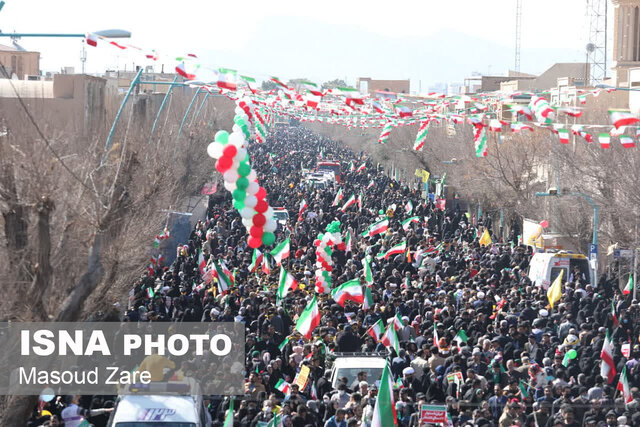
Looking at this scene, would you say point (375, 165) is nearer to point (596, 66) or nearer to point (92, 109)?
point (596, 66)

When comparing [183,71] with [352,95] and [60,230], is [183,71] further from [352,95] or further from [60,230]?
[60,230]

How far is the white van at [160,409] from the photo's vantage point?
11188mm

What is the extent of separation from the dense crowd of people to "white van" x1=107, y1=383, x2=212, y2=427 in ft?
3.78

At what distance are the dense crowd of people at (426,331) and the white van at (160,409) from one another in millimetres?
1152

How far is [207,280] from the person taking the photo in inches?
902

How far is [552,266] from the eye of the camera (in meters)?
23.8

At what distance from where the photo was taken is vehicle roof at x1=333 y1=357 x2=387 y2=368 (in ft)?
47.0

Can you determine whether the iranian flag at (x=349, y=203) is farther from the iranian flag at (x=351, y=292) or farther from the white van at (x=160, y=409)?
the white van at (x=160, y=409)

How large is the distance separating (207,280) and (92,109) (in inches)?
644

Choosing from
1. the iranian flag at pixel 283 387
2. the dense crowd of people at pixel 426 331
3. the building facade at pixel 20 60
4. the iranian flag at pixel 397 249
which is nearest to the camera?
the dense crowd of people at pixel 426 331

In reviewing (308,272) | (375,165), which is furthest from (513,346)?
(375,165)

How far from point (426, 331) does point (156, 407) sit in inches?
272

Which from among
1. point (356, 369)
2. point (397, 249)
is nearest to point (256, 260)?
point (397, 249)

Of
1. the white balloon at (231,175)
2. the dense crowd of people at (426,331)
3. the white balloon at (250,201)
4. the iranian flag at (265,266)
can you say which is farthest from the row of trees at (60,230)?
the iranian flag at (265,266)
